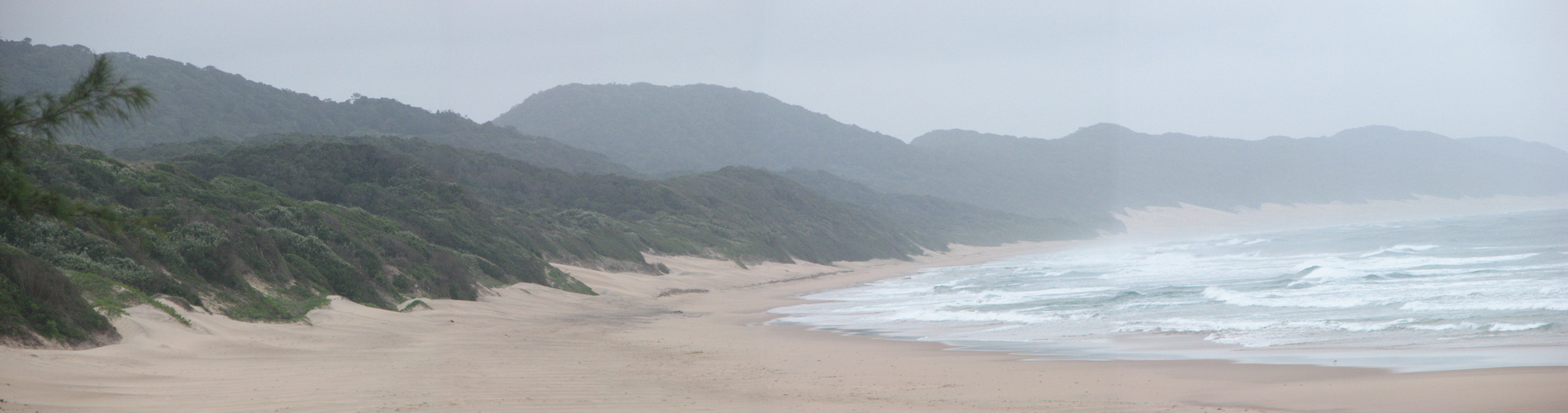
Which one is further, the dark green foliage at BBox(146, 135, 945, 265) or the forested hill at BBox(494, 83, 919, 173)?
the forested hill at BBox(494, 83, 919, 173)

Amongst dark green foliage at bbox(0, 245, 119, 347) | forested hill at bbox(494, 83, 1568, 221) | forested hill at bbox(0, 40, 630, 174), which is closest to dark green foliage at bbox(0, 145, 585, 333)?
dark green foliage at bbox(0, 245, 119, 347)

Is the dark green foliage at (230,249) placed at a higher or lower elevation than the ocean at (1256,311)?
higher

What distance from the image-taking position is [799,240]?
49.4 metres

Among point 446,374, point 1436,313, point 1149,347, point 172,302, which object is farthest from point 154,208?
point 1436,313

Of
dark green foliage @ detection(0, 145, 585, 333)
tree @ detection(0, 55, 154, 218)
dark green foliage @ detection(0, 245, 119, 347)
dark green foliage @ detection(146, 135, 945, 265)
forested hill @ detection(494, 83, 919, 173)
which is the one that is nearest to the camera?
tree @ detection(0, 55, 154, 218)

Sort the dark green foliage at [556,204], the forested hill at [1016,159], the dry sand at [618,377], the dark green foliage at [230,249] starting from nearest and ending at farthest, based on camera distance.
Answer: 1. the dry sand at [618,377]
2. the dark green foliage at [230,249]
3. the dark green foliage at [556,204]
4. the forested hill at [1016,159]

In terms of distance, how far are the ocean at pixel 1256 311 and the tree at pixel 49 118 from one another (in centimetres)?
949

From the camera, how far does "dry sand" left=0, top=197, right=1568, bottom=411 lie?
6.79 m

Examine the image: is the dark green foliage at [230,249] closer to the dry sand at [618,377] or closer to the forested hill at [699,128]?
the dry sand at [618,377]

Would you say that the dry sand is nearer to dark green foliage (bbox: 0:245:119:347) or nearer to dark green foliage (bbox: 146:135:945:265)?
dark green foliage (bbox: 0:245:119:347)

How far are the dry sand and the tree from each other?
1.28 meters

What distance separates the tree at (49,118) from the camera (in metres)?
5.25

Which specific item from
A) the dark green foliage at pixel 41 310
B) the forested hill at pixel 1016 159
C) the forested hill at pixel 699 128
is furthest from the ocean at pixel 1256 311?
the forested hill at pixel 699 128

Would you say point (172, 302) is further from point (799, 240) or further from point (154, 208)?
point (799, 240)
